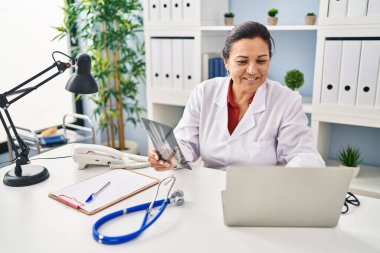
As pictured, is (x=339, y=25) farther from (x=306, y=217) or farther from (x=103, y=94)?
(x=103, y=94)

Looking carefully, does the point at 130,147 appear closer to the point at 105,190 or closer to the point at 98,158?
the point at 98,158

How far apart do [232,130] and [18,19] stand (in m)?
1.95

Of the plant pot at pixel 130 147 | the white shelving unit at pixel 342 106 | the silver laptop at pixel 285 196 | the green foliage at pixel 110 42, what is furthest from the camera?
the plant pot at pixel 130 147

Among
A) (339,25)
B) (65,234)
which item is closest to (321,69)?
(339,25)

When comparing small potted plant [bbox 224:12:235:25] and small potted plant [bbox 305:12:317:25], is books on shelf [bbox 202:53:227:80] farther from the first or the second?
small potted plant [bbox 305:12:317:25]

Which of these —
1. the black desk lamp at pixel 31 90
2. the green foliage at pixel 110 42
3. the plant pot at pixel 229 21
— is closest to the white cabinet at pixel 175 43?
the plant pot at pixel 229 21

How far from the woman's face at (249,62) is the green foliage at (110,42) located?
1.41 m

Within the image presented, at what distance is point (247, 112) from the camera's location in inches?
59.6

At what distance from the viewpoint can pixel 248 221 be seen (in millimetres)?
985

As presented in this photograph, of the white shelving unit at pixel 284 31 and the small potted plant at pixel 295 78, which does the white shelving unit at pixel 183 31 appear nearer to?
the white shelving unit at pixel 284 31

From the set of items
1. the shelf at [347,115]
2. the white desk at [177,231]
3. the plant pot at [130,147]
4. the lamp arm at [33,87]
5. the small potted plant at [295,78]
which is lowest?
the plant pot at [130,147]

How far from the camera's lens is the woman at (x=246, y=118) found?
4.69 ft

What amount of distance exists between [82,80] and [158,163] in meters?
0.41

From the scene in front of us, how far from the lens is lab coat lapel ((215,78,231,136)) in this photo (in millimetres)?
1565
